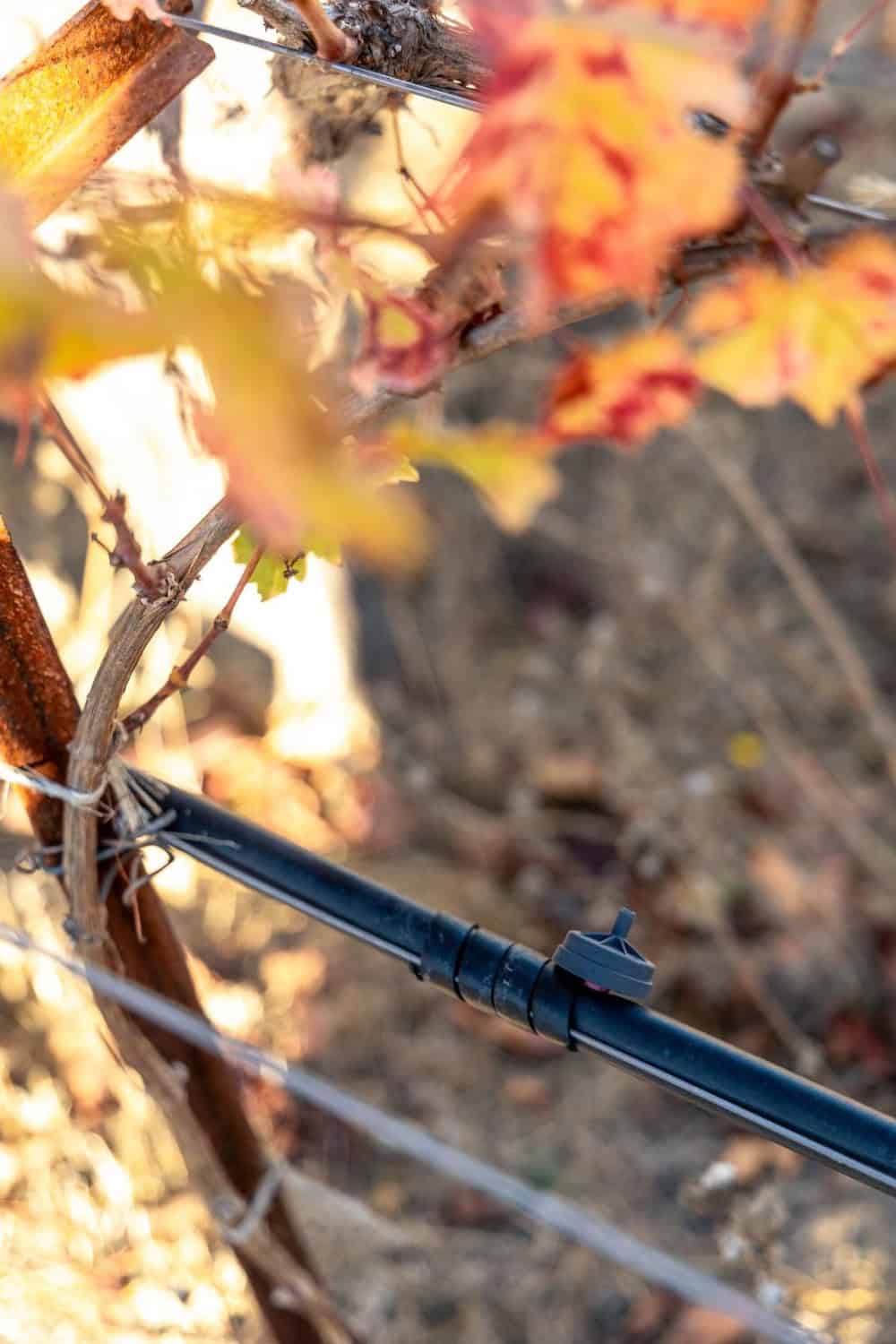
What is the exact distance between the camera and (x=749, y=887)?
2498mm

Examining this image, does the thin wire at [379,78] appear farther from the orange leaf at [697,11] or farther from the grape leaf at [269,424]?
the grape leaf at [269,424]

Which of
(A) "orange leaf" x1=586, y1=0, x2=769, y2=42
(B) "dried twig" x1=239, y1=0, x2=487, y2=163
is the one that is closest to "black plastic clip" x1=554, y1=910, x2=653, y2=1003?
(A) "orange leaf" x1=586, y1=0, x2=769, y2=42

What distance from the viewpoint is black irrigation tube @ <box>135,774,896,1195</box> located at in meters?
0.81

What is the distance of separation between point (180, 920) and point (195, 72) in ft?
6.42

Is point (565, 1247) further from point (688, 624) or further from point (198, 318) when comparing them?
point (198, 318)

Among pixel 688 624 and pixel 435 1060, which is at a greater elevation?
pixel 688 624

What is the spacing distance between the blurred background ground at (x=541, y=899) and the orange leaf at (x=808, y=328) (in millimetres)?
1146

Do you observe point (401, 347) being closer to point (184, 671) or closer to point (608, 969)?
point (184, 671)

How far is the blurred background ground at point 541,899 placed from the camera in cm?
191

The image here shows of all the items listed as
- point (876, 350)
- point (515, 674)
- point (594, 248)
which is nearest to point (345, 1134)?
point (515, 674)

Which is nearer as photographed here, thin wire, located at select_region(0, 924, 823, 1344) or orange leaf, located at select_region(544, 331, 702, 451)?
thin wire, located at select_region(0, 924, 823, 1344)

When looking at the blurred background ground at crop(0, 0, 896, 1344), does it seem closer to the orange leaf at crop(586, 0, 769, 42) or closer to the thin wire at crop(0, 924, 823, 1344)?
the thin wire at crop(0, 924, 823, 1344)

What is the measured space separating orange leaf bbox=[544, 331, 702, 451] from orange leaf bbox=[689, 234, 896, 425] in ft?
0.24

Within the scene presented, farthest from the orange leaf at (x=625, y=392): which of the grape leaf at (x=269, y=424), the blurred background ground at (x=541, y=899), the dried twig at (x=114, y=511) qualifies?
the blurred background ground at (x=541, y=899)
